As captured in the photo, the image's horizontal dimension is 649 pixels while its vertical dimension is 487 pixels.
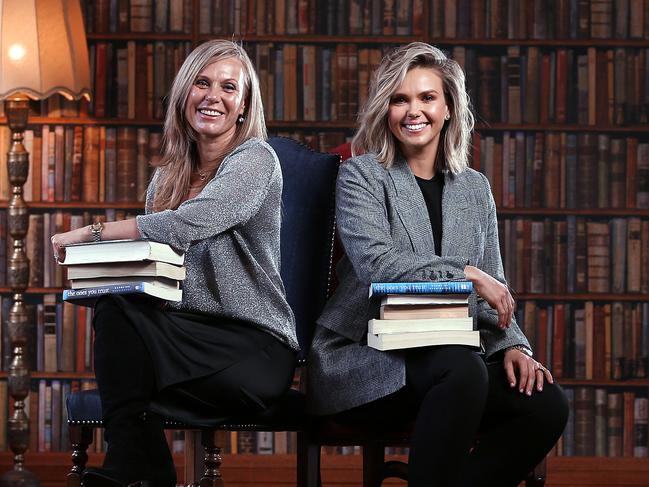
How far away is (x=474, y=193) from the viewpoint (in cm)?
250

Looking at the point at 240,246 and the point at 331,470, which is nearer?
the point at 240,246

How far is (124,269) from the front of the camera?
2127 mm

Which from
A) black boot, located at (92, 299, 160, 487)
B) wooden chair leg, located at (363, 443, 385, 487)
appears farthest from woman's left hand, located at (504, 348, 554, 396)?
black boot, located at (92, 299, 160, 487)

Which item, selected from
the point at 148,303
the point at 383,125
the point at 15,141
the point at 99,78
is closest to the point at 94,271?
the point at 148,303

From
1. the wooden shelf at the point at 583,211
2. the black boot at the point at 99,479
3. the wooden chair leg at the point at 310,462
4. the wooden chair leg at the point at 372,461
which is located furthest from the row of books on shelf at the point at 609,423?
the black boot at the point at 99,479

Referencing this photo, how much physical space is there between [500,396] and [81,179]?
2.26m

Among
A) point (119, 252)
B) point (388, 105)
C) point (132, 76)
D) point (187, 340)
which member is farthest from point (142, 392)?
point (132, 76)

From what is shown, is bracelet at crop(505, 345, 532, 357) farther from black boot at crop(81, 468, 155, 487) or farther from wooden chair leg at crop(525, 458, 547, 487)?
black boot at crop(81, 468, 155, 487)

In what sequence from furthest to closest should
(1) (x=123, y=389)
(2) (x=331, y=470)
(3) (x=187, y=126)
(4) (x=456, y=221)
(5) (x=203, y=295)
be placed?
(2) (x=331, y=470) < (3) (x=187, y=126) < (4) (x=456, y=221) < (5) (x=203, y=295) < (1) (x=123, y=389)

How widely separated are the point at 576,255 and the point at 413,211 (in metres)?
1.77

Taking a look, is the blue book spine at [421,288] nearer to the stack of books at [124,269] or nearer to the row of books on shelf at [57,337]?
the stack of books at [124,269]

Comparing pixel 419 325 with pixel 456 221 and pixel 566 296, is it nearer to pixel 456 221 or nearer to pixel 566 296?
pixel 456 221

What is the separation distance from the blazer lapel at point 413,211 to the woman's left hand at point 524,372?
30 centimetres

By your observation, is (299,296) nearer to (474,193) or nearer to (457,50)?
(474,193)
